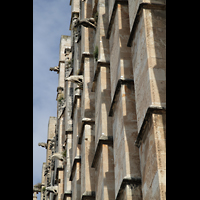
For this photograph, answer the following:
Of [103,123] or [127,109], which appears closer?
[127,109]

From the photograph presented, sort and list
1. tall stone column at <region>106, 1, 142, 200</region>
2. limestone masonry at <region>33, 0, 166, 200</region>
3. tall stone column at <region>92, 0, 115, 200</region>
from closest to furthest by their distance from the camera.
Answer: limestone masonry at <region>33, 0, 166, 200</region>
tall stone column at <region>106, 1, 142, 200</region>
tall stone column at <region>92, 0, 115, 200</region>

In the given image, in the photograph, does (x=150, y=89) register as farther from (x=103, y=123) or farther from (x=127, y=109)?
(x=103, y=123)

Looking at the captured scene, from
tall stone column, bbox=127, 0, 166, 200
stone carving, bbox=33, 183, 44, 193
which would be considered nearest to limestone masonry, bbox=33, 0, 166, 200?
tall stone column, bbox=127, 0, 166, 200

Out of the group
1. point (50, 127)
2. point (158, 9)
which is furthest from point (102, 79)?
point (50, 127)

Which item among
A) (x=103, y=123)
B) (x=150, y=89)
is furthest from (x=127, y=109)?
(x=103, y=123)

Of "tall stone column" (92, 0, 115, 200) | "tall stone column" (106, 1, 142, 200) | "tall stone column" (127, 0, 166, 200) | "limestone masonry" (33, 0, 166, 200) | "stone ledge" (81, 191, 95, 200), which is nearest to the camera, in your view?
"tall stone column" (127, 0, 166, 200)

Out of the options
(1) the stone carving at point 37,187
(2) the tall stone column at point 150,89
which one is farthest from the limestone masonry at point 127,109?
(1) the stone carving at point 37,187

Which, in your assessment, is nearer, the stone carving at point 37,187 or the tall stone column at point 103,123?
the tall stone column at point 103,123

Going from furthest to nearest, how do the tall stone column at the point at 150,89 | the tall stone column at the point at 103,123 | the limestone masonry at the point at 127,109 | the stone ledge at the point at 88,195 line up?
the stone ledge at the point at 88,195
the tall stone column at the point at 103,123
the limestone masonry at the point at 127,109
the tall stone column at the point at 150,89

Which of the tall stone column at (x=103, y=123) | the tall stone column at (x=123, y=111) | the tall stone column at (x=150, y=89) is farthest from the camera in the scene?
the tall stone column at (x=103, y=123)

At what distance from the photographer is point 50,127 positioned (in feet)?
111

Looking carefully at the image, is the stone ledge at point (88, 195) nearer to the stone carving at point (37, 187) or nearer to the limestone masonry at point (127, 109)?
the limestone masonry at point (127, 109)

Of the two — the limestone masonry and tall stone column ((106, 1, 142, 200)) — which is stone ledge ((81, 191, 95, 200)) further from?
tall stone column ((106, 1, 142, 200))

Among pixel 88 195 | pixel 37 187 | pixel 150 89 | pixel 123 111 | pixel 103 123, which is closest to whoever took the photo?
pixel 150 89
